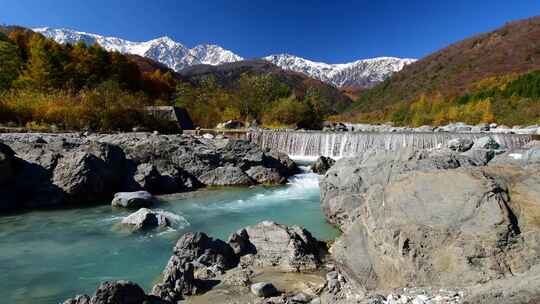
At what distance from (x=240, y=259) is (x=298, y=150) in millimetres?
15216

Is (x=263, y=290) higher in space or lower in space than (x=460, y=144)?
lower

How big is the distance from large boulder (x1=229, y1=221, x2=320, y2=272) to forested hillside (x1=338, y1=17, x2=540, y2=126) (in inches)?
1191

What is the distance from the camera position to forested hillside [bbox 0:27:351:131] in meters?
19.5

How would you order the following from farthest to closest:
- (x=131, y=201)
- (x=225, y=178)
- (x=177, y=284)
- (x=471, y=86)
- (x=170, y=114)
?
(x=471, y=86) → (x=170, y=114) → (x=225, y=178) → (x=131, y=201) → (x=177, y=284)

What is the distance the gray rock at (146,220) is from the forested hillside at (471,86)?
30.8 meters

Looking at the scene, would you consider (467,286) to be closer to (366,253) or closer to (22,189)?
(366,253)

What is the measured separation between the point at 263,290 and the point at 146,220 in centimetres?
492

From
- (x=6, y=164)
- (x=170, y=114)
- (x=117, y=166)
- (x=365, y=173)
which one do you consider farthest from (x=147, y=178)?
(x=170, y=114)

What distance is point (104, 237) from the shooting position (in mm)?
8375

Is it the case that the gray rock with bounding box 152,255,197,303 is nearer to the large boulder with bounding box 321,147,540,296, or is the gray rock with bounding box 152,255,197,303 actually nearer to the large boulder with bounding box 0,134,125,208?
the large boulder with bounding box 321,147,540,296

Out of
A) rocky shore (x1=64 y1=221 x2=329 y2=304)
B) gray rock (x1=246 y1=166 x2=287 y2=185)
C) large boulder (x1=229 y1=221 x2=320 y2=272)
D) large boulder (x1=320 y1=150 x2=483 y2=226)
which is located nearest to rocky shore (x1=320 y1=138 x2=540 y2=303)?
rocky shore (x1=64 y1=221 x2=329 y2=304)

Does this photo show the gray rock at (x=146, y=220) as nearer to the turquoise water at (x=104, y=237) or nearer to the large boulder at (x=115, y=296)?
the turquoise water at (x=104, y=237)

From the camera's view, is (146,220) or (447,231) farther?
(146,220)

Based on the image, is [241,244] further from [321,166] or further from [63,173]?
[321,166]
